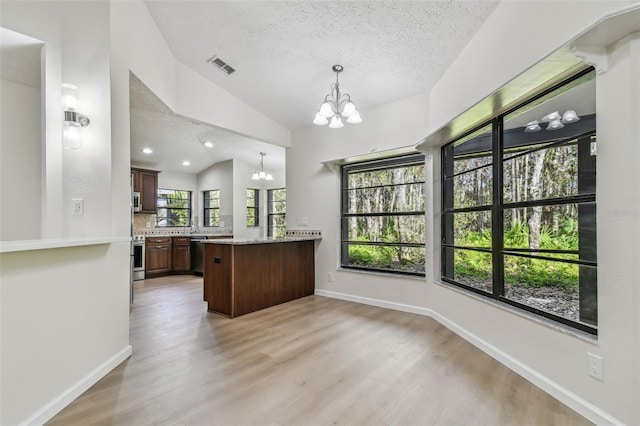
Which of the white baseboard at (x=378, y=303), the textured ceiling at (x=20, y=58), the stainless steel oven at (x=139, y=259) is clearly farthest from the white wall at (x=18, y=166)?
the stainless steel oven at (x=139, y=259)

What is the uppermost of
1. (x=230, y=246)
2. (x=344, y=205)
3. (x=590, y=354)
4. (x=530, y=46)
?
(x=530, y=46)

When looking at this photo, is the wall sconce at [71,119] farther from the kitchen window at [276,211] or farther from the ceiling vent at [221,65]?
the kitchen window at [276,211]

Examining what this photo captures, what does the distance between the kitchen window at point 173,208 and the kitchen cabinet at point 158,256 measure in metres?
0.95

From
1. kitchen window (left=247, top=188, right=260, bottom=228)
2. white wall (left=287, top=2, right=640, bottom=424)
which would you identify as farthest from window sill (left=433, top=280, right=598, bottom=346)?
kitchen window (left=247, top=188, right=260, bottom=228)

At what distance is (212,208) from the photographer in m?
8.02

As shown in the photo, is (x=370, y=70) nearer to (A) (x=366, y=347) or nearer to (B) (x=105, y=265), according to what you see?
(A) (x=366, y=347)

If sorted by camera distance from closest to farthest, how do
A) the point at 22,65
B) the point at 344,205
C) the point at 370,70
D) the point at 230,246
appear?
the point at 22,65 < the point at 370,70 < the point at 230,246 < the point at 344,205

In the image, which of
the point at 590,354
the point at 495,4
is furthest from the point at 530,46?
the point at 590,354

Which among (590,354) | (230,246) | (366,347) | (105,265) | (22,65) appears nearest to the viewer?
(590,354)

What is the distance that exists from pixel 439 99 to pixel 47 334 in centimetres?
397

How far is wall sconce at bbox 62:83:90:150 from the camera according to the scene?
7.43 feet

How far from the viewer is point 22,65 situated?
2.53m

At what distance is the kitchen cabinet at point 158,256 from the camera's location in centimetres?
643

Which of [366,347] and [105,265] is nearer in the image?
[105,265]
